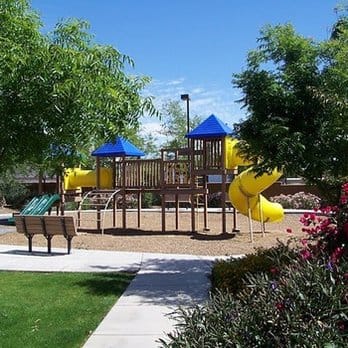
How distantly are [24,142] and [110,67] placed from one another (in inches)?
48.1

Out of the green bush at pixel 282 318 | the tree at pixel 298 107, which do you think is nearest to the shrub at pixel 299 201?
the tree at pixel 298 107

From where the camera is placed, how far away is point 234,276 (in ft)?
26.7

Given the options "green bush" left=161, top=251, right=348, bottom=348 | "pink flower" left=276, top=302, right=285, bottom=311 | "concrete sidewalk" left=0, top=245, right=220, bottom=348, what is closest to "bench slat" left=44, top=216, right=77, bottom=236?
"concrete sidewalk" left=0, top=245, right=220, bottom=348

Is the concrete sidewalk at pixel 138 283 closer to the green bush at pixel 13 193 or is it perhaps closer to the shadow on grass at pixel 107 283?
the shadow on grass at pixel 107 283

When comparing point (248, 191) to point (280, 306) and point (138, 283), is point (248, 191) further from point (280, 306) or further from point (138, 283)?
point (280, 306)

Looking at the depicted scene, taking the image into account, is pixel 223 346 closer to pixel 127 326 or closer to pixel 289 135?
pixel 127 326

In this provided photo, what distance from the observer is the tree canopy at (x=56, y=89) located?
539 centimetres

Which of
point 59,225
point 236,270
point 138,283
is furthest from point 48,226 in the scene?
point 236,270

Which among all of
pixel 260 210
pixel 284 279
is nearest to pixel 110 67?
pixel 284 279

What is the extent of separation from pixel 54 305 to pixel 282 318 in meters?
4.65

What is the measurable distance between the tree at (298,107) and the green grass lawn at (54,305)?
318cm

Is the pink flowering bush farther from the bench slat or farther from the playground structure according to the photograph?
the playground structure

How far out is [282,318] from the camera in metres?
3.23

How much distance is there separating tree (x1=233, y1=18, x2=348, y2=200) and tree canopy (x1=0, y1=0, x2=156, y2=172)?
310 cm
